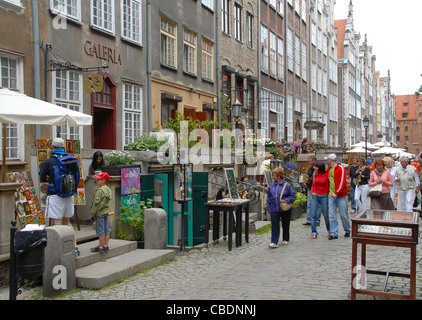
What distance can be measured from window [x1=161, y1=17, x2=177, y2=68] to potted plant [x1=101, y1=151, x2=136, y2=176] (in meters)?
7.32

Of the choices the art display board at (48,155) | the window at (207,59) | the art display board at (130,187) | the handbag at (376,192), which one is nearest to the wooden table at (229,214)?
the art display board at (130,187)

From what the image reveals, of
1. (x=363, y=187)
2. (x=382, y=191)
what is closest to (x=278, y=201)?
(x=382, y=191)

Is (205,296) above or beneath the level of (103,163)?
beneath

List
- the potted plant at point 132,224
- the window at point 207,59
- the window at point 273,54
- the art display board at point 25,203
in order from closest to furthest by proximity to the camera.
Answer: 1. the art display board at point 25,203
2. the potted plant at point 132,224
3. the window at point 207,59
4. the window at point 273,54

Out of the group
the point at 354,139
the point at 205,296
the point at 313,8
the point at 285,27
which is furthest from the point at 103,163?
the point at 354,139

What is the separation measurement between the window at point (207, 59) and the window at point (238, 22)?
2.98 meters

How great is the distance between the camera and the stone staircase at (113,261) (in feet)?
22.9

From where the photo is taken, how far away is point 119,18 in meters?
14.5

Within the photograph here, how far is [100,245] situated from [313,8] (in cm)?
3519

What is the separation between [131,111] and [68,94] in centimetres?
309

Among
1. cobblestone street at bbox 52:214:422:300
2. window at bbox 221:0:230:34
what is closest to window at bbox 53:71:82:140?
cobblestone street at bbox 52:214:422:300

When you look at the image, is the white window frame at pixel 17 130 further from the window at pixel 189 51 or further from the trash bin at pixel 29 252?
the window at pixel 189 51

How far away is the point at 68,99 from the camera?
12266 mm
